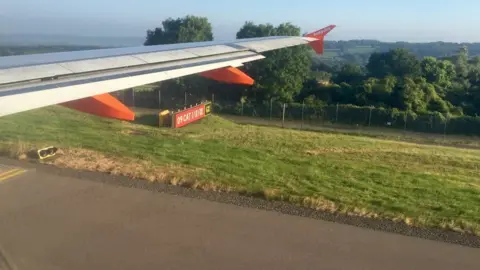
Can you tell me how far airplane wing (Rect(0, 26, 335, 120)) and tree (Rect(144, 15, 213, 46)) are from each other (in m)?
31.6

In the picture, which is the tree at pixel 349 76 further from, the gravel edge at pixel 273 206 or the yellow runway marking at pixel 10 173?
the yellow runway marking at pixel 10 173

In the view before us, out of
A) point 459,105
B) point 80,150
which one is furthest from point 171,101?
point 459,105

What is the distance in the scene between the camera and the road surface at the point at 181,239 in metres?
6.46

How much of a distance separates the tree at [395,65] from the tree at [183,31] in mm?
22860

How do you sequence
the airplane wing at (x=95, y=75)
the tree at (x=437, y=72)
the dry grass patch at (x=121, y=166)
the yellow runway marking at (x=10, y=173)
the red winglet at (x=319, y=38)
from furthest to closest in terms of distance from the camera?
the tree at (x=437, y=72), the red winglet at (x=319, y=38), the dry grass patch at (x=121, y=166), the yellow runway marking at (x=10, y=173), the airplane wing at (x=95, y=75)

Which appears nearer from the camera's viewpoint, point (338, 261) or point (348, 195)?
point (338, 261)

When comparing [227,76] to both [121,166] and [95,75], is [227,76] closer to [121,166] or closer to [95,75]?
[95,75]

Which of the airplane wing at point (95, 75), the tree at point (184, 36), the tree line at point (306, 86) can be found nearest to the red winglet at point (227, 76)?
the airplane wing at point (95, 75)

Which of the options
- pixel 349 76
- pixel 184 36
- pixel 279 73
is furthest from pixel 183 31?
pixel 349 76

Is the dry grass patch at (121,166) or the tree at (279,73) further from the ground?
the tree at (279,73)

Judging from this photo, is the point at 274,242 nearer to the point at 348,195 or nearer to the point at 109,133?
the point at 348,195

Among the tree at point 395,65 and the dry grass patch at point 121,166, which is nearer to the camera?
the dry grass patch at point 121,166

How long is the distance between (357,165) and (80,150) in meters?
8.35

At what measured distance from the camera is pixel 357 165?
44.1 ft
